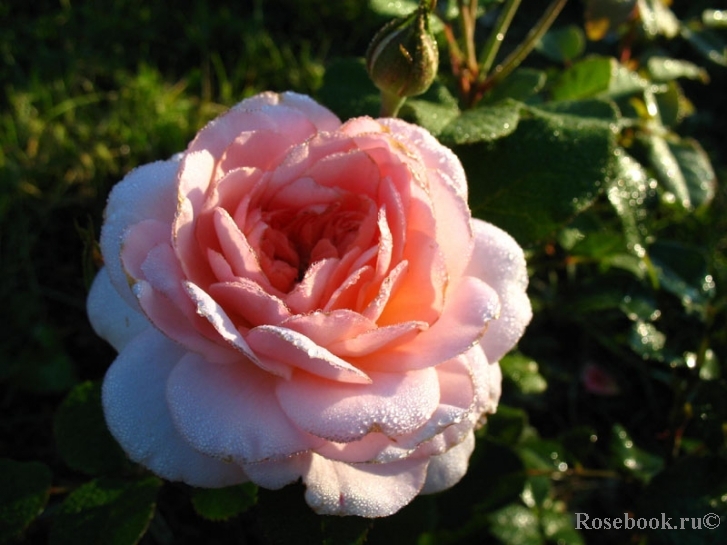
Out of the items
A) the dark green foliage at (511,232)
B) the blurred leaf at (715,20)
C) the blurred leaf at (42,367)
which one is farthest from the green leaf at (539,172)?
the blurred leaf at (42,367)

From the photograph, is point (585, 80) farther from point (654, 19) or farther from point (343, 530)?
point (343, 530)

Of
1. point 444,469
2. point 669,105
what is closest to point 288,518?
point 444,469

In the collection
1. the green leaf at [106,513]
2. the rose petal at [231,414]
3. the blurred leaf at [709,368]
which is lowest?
the blurred leaf at [709,368]

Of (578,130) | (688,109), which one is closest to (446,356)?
(578,130)

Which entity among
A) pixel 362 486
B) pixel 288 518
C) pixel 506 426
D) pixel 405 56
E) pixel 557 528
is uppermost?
pixel 405 56

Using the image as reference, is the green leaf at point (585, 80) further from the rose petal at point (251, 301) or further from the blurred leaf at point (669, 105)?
the rose petal at point (251, 301)

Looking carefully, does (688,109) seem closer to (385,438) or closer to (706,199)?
(706,199)
